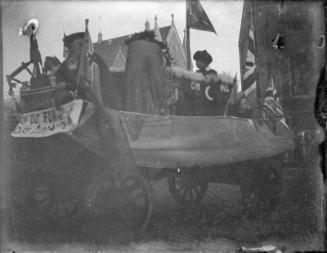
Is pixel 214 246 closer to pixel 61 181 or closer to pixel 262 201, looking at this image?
pixel 262 201

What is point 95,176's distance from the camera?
422 cm

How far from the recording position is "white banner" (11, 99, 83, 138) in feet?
13.7

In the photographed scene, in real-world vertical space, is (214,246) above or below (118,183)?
below

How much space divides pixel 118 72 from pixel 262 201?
7.79 feet

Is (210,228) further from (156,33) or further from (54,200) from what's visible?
(156,33)

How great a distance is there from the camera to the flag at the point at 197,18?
14.8ft

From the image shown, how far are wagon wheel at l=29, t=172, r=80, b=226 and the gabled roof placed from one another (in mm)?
1549

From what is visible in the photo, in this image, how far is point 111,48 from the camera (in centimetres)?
437

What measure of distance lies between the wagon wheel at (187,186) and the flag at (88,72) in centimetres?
132

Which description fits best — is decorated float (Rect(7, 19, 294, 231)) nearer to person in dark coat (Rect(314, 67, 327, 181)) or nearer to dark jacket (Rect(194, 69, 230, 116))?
dark jacket (Rect(194, 69, 230, 116))

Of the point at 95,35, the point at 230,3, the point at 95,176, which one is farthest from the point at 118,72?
the point at 230,3

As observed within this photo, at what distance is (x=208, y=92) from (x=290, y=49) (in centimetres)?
119

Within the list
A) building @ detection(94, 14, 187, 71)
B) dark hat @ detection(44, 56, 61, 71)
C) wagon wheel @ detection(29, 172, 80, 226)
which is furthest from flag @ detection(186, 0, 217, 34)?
wagon wheel @ detection(29, 172, 80, 226)

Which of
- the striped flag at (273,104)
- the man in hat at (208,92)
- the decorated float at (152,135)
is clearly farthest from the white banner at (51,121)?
the striped flag at (273,104)
